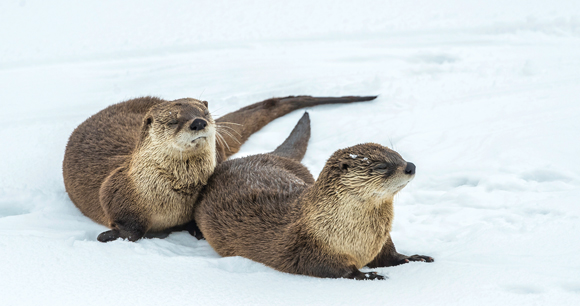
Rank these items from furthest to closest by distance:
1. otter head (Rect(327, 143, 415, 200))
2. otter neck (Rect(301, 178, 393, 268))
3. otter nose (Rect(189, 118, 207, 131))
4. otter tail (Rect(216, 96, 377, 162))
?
otter tail (Rect(216, 96, 377, 162)), otter nose (Rect(189, 118, 207, 131)), otter neck (Rect(301, 178, 393, 268)), otter head (Rect(327, 143, 415, 200))

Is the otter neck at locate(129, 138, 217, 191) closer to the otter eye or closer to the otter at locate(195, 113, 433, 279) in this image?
the otter at locate(195, 113, 433, 279)

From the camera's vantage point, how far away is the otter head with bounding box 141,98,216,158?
279 centimetres

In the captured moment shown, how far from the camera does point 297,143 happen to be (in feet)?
12.9

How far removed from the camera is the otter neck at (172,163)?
2963 mm

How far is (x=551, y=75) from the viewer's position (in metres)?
4.84

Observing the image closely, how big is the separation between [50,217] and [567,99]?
3957 millimetres

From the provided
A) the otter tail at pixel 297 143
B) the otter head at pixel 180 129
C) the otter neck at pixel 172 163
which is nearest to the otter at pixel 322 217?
the otter neck at pixel 172 163

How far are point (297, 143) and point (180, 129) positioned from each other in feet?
4.26

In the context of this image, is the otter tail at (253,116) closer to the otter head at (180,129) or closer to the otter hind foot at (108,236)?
the otter head at (180,129)

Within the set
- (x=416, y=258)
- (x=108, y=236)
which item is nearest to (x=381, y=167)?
(x=416, y=258)

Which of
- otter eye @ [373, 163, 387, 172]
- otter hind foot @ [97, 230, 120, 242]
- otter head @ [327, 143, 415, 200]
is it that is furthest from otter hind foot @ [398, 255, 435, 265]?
otter hind foot @ [97, 230, 120, 242]

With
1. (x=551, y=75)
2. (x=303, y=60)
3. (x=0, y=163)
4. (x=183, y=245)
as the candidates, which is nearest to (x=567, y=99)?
(x=551, y=75)

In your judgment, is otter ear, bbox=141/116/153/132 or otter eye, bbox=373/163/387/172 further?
otter ear, bbox=141/116/153/132

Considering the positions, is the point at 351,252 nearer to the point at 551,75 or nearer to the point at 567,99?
the point at 567,99
